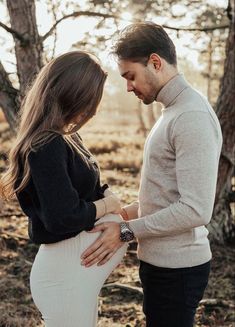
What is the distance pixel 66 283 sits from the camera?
2.31 m

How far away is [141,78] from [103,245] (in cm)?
79

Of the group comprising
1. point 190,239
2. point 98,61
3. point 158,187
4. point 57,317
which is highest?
point 98,61

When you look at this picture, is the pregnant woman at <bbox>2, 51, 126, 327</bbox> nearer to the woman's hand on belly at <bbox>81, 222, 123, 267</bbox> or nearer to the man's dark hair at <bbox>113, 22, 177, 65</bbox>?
the woman's hand on belly at <bbox>81, 222, 123, 267</bbox>

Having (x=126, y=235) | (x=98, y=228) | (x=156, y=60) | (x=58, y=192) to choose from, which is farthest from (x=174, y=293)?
(x=156, y=60)

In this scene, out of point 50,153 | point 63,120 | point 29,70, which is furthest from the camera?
point 29,70

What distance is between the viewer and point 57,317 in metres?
2.34

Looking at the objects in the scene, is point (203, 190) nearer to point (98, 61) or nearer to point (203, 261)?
point (203, 261)

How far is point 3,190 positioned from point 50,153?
1.37 ft

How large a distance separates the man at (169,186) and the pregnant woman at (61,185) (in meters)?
0.11

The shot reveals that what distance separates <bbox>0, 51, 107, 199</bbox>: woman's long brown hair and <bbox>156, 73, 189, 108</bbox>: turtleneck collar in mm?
300

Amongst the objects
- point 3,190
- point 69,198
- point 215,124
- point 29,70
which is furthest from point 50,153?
point 29,70

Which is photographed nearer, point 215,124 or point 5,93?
point 215,124

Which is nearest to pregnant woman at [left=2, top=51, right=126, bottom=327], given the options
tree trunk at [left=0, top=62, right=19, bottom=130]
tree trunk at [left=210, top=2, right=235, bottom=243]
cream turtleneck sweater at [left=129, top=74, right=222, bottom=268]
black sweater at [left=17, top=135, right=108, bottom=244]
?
black sweater at [left=17, top=135, right=108, bottom=244]

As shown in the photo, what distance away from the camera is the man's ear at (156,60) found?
2312mm
